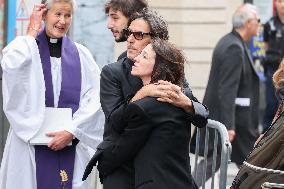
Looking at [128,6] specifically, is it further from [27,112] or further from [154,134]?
[154,134]

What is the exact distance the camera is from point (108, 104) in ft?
23.5

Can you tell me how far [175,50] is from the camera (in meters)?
7.07

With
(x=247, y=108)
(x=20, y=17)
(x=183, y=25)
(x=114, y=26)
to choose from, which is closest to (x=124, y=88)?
(x=114, y=26)

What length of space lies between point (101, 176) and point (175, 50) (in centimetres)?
92

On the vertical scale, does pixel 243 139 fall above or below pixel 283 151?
below

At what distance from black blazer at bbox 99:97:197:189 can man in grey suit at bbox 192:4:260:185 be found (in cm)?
423

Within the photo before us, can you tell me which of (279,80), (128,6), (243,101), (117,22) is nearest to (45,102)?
(117,22)

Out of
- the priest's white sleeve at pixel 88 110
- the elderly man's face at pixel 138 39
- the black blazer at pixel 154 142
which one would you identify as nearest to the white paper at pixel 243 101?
the priest's white sleeve at pixel 88 110

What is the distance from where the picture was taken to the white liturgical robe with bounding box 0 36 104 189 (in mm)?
8281

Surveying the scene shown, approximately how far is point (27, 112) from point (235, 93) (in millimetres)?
3394

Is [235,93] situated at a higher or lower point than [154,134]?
lower

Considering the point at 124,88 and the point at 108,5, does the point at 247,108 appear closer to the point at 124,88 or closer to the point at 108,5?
the point at 108,5

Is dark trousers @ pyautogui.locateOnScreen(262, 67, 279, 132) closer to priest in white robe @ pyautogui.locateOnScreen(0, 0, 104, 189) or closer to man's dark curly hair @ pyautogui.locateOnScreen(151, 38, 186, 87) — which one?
priest in white robe @ pyautogui.locateOnScreen(0, 0, 104, 189)

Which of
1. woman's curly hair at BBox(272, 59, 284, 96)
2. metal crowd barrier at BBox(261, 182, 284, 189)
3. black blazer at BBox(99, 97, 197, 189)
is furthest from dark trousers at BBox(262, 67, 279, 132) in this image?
metal crowd barrier at BBox(261, 182, 284, 189)
